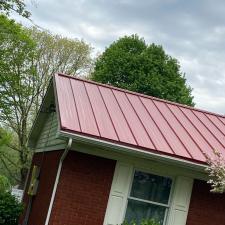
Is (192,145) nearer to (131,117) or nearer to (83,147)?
(131,117)

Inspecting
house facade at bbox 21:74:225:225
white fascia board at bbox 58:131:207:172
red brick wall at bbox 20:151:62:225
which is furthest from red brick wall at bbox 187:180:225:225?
red brick wall at bbox 20:151:62:225

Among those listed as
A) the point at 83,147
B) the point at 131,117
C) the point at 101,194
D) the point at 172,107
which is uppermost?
the point at 172,107

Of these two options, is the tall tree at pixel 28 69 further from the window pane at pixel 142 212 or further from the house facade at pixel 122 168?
the window pane at pixel 142 212

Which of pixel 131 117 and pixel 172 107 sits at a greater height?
pixel 172 107

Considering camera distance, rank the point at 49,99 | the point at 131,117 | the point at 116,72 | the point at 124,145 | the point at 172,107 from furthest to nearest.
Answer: the point at 116,72 < the point at 49,99 < the point at 172,107 < the point at 131,117 < the point at 124,145

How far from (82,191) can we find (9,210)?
4.68 m

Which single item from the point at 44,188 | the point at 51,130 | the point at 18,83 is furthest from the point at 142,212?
the point at 18,83

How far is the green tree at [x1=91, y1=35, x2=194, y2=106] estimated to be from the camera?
115 ft

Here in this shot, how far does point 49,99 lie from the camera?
1578cm

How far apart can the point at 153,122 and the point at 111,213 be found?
2574 millimetres

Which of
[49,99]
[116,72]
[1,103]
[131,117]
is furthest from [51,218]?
[116,72]

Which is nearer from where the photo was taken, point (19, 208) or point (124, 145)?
point (124, 145)

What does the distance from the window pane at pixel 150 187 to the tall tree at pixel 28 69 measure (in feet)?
65.3

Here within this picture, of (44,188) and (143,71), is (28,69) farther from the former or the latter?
(44,188)
